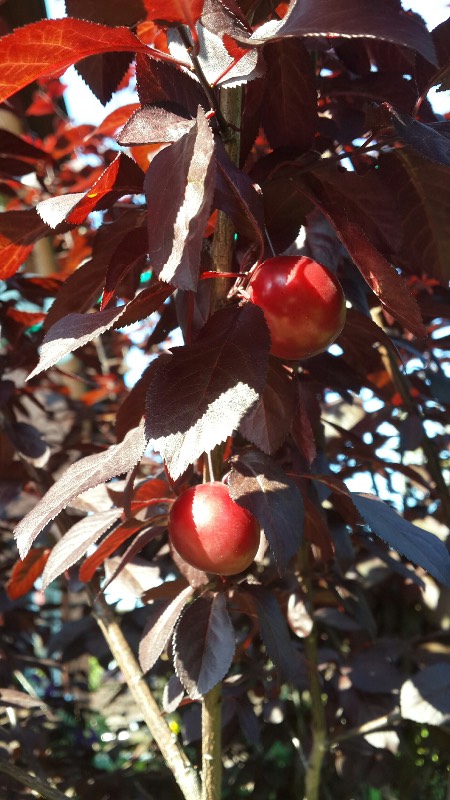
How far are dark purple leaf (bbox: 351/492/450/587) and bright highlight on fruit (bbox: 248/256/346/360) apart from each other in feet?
0.59

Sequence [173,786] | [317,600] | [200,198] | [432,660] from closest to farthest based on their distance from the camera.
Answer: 1. [200,198]
2. [432,660]
3. [317,600]
4. [173,786]

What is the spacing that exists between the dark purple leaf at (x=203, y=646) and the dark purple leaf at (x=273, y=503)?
6.3 inches

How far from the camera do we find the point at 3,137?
112 centimetres

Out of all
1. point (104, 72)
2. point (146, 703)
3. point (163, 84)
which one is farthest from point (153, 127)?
point (146, 703)

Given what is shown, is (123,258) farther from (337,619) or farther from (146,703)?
(337,619)

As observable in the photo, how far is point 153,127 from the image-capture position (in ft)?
1.95

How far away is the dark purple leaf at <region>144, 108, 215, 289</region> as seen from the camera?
526 millimetres

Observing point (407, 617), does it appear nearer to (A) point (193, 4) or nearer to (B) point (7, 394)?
(B) point (7, 394)

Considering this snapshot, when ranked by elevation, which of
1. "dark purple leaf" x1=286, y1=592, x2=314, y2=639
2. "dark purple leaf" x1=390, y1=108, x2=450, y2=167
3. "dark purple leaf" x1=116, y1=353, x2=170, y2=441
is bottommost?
"dark purple leaf" x1=286, y1=592, x2=314, y2=639

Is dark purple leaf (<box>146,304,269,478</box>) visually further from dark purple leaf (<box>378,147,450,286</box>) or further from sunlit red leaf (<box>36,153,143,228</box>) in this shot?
dark purple leaf (<box>378,147,450,286</box>)

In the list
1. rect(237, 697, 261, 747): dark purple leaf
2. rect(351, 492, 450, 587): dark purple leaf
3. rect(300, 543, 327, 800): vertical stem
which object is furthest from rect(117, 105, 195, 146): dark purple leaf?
rect(237, 697, 261, 747): dark purple leaf

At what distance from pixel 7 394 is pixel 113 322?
2.25 feet

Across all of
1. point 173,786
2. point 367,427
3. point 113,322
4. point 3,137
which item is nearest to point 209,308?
point 113,322

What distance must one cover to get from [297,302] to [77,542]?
0.42 m
